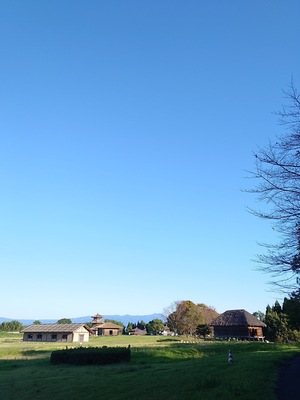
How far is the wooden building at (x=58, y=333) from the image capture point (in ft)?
269

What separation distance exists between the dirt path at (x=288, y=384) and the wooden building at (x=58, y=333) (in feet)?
235

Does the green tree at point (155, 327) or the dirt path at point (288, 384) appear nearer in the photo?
the dirt path at point (288, 384)

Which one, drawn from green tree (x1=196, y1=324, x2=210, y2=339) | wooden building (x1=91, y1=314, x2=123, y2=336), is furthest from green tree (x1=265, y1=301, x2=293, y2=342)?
wooden building (x1=91, y1=314, x2=123, y2=336)

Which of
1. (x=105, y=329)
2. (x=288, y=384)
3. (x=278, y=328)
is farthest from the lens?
(x=105, y=329)

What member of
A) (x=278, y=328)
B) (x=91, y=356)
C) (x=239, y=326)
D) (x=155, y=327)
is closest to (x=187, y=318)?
(x=239, y=326)

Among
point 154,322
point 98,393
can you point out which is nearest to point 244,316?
point 98,393

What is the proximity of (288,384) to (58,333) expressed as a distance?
260 feet

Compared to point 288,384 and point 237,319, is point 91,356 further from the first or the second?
point 237,319

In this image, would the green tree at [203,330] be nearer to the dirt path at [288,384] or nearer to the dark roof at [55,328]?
the dark roof at [55,328]

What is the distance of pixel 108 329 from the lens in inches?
4628

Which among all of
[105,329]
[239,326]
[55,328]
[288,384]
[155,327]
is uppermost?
[239,326]

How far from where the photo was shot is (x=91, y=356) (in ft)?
99.0

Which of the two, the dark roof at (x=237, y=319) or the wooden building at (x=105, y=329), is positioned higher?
the dark roof at (x=237, y=319)

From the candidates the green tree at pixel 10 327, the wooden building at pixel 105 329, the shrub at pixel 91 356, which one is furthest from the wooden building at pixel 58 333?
the green tree at pixel 10 327
